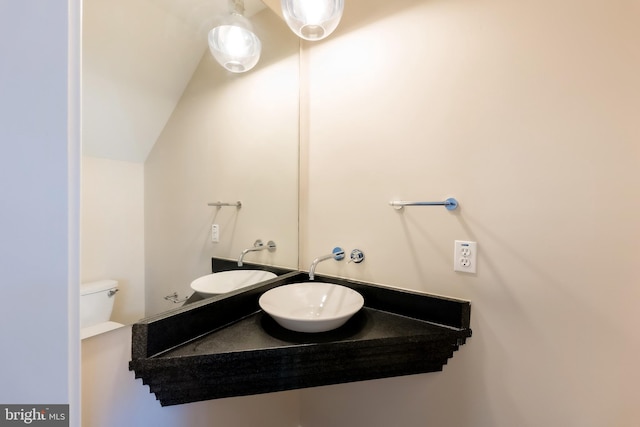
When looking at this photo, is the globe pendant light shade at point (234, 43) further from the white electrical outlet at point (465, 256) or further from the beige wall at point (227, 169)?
the white electrical outlet at point (465, 256)

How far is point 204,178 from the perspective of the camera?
1338 mm

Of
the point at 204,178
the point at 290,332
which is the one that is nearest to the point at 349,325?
the point at 290,332

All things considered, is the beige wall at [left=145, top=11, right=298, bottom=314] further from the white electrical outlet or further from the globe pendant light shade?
the white electrical outlet

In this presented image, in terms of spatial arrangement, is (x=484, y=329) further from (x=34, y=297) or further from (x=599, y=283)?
(x=34, y=297)

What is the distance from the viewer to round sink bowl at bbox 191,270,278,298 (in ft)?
3.75

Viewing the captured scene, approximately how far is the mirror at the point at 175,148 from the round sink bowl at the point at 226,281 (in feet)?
0.16

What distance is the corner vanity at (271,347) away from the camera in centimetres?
77

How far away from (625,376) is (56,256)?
1492 mm

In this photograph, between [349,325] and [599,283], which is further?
[349,325]

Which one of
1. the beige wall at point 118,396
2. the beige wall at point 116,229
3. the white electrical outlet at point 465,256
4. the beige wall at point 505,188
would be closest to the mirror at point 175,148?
the beige wall at point 116,229

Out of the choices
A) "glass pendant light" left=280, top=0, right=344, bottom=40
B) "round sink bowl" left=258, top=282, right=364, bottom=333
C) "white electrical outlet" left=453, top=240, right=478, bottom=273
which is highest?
"glass pendant light" left=280, top=0, right=344, bottom=40

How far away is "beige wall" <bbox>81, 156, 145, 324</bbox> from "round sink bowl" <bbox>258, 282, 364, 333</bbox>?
1.58ft

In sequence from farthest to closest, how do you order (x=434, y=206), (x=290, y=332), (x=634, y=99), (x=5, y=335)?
(x=434, y=206) → (x=290, y=332) → (x=634, y=99) → (x=5, y=335)

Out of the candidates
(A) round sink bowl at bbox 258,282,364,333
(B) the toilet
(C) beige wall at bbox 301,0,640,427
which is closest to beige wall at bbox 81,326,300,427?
(B) the toilet
